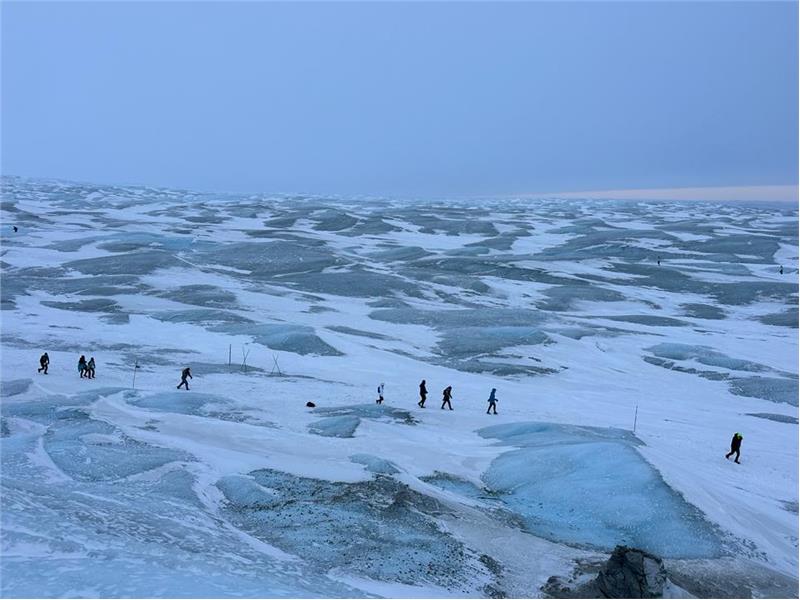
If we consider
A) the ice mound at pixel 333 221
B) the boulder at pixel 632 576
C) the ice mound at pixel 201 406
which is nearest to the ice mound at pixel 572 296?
the ice mound at pixel 201 406

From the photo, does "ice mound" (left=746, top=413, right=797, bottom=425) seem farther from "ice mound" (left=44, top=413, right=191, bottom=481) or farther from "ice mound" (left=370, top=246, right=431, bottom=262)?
"ice mound" (left=370, top=246, right=431, bottom=262)

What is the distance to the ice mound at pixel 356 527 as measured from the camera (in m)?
12.1

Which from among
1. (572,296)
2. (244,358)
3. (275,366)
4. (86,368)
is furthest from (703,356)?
(86,368)

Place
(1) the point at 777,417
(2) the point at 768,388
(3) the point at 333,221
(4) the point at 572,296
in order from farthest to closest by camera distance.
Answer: (3) the point at 333,221
(4) the point at 572,296
(2) the point at 768,388
(1) the point at 777,417

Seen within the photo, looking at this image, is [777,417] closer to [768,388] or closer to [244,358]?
[768,388]

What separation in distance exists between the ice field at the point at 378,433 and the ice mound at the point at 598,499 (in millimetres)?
65

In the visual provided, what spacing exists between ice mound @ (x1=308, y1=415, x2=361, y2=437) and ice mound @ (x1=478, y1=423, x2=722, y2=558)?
4.62 m

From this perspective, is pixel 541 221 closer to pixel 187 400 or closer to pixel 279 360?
pixel 279 360

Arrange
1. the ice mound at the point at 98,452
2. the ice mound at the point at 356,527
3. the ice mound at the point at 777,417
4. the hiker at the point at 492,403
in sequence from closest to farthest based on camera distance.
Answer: the ice mound at the point at 356,527, the ice mound at the point at 98,452, the hiker at the point at 492,403, the ice mound at the point at 777,417

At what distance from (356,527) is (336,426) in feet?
23.7

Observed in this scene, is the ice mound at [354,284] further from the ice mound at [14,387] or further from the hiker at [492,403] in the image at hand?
the ice mound at [14,387]

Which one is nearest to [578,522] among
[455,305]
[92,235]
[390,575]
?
[390,575]

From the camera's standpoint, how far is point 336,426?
811 inches

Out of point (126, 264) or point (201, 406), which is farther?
point (126, 264)
